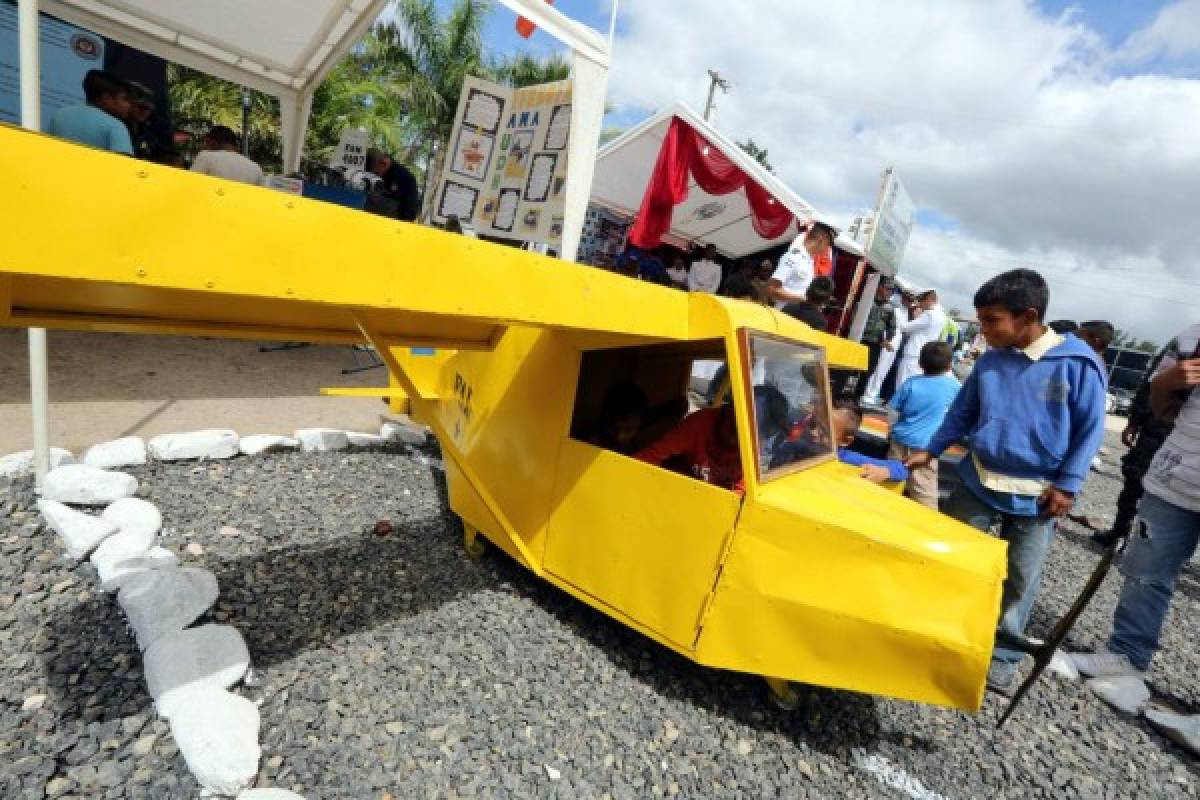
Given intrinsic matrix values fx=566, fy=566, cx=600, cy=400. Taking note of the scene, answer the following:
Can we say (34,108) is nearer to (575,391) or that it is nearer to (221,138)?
(575,391)

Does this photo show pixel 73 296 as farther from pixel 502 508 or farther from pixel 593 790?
pixel 593 790

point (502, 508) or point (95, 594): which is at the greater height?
point (502, 508)

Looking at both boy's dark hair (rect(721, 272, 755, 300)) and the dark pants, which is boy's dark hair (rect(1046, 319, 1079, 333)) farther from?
boy's dark hair (rect(721, 272, 755, 300))

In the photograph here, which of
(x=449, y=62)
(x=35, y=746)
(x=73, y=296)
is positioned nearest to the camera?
(x=73, y=296)

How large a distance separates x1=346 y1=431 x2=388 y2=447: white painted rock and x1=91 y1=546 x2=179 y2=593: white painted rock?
1.77m

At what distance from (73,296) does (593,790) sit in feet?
7.31

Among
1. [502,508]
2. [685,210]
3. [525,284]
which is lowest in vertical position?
[502,508]

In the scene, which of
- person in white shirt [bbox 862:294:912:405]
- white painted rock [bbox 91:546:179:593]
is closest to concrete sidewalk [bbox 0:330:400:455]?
white painted rock [bbox 91:546:179:593]

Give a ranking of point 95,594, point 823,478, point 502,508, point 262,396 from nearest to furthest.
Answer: point 95,594
point 823,478
point 502,508
point 262,396

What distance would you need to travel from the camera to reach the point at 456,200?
6938 millimetres

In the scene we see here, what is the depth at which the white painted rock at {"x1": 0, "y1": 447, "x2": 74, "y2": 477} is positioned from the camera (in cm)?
302

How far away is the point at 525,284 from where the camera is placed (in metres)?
1.65

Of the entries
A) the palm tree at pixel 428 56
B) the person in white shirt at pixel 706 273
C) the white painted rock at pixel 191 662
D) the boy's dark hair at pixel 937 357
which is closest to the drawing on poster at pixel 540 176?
the boy's dark hair at pixel 937 357

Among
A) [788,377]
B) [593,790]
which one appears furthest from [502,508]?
[788,377]
